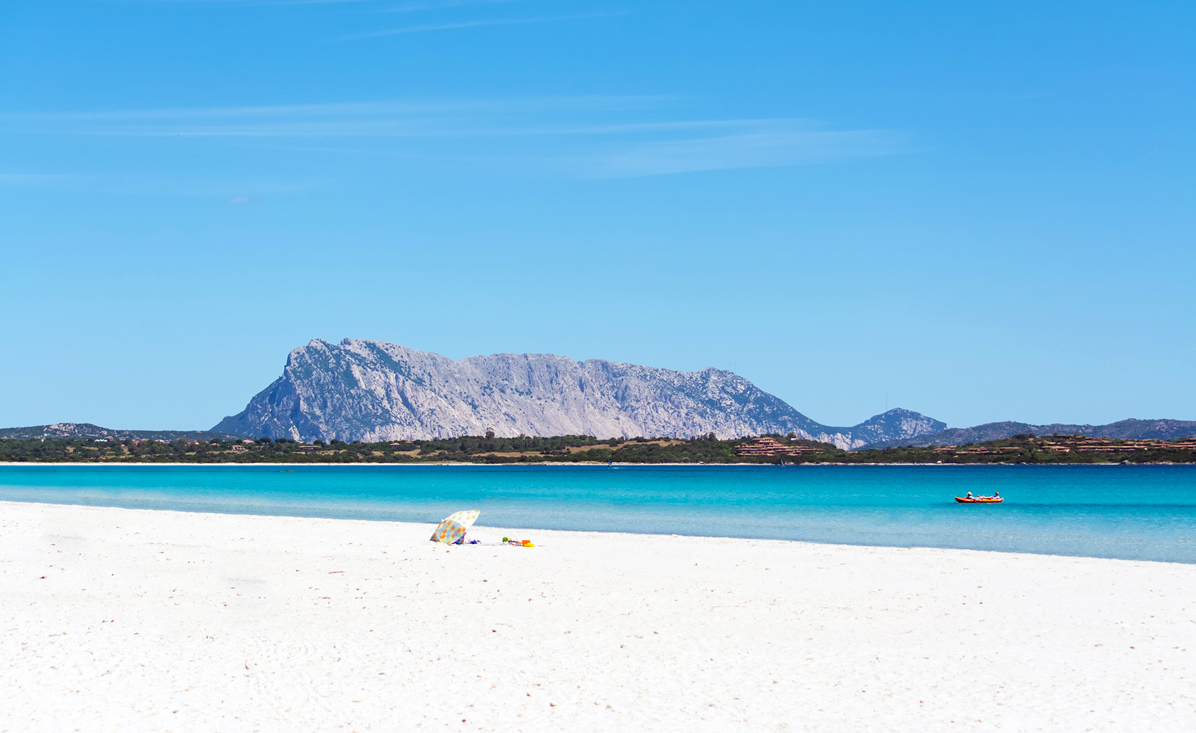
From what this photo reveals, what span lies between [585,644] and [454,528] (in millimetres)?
13776

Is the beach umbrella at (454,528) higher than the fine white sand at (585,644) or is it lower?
higher

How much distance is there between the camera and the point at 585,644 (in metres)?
12.2

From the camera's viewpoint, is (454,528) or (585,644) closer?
(585,644)

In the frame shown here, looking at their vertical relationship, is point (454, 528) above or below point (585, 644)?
above

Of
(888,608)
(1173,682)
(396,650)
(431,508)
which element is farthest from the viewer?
(431,508)

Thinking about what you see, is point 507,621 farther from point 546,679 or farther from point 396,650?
point 546,679

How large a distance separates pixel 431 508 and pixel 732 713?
41738mm

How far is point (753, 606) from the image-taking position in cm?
1531

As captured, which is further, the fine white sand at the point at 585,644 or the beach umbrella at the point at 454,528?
the beach umbrella at the point at 454,528

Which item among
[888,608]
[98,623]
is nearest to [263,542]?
[98,623]

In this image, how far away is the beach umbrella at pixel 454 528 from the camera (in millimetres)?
25406

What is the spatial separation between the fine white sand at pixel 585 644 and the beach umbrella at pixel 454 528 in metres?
3.28

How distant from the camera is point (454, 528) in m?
25.5

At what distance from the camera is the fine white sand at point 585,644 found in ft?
29.9
